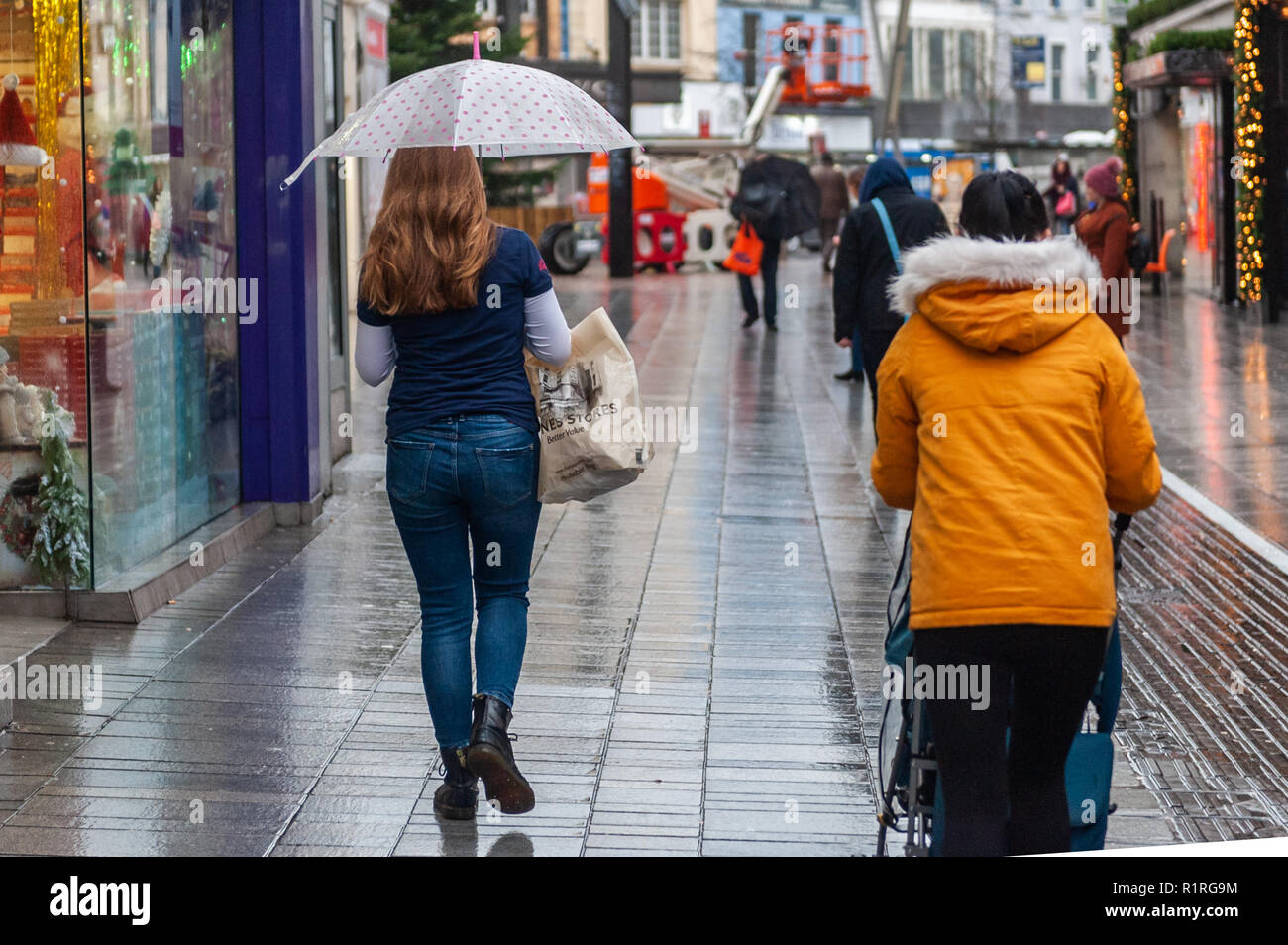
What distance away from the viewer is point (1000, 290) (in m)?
3.76

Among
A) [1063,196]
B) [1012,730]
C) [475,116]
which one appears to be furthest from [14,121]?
[1063,196]

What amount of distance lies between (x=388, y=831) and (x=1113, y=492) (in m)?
2.10

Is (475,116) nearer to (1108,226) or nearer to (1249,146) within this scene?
(1108,226)

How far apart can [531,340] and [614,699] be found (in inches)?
69.1

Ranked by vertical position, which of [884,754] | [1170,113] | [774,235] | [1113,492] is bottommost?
[884,754]

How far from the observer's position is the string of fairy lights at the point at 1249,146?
20.2m

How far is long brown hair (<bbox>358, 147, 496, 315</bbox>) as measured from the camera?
4.62 meters

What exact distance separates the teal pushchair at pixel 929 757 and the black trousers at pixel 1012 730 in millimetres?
89

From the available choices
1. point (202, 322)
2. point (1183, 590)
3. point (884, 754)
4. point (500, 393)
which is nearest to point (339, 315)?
point (202, 322)

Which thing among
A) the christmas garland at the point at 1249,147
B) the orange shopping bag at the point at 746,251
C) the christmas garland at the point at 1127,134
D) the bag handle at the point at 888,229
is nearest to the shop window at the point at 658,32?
the christmas garland at the point at 1127,134

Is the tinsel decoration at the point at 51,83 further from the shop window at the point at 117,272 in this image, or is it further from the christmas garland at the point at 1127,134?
the christmas garland at the point at 1127,134

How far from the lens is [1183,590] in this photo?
789cm
